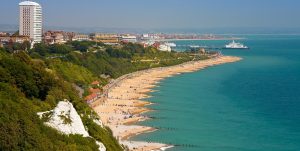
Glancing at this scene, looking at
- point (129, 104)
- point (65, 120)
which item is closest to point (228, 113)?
point (129, 104)

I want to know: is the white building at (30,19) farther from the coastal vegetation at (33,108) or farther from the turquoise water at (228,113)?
the coastal vegetation at (33,108)

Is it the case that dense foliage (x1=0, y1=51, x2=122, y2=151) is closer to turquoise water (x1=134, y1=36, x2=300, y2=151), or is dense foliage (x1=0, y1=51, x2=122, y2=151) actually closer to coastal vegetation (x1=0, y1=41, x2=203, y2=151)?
coastal vegetation (x1=0, y1=41, x2=203, y2=151)

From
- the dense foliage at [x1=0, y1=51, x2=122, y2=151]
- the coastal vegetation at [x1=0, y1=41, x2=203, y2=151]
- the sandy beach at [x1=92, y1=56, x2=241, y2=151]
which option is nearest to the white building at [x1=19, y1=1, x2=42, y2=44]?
the sandy beach at [x1=92, y1=56, x2=241, y2=151]

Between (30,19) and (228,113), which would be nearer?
(228,113)

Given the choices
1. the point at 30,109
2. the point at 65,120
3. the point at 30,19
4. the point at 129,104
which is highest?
the point at 30,19

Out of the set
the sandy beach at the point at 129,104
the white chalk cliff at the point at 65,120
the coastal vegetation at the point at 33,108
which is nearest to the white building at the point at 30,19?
the sandy beach at the point at 129,104

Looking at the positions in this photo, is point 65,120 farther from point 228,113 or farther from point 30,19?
point 30,19
